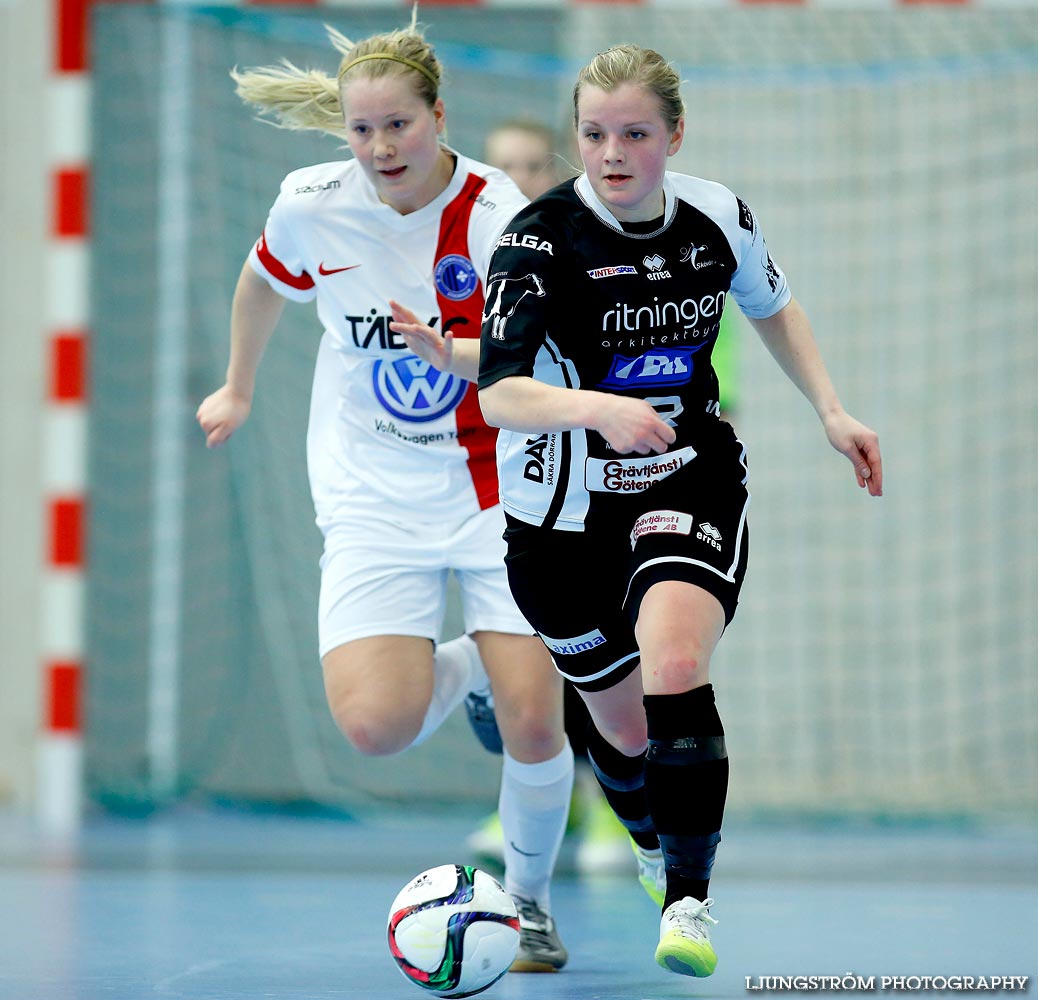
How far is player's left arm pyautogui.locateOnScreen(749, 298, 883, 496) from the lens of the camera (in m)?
2.99

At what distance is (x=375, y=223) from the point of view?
11.7 ft

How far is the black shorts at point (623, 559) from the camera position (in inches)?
115

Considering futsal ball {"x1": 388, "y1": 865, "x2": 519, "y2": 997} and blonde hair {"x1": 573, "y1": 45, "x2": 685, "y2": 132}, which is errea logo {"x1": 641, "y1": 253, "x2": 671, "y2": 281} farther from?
futsal ball {"x1": 388, "y1": 865, "x2": 519, "y2": 997}

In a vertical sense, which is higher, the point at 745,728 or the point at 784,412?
the point at 784,412

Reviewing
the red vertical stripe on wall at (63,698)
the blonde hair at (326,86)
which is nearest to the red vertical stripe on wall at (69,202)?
the red vertical stripe on wall at (63,698)

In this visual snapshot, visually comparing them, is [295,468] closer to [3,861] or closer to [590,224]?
[3,861]

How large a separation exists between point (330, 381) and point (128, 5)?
327cm

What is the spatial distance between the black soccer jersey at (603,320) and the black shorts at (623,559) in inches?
1.3

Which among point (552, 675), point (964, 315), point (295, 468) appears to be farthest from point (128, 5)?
point (552, 675)

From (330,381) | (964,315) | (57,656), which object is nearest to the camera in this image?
(330,381)

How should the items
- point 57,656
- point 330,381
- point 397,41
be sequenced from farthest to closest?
point 57,656
point 330,381
point 397,41

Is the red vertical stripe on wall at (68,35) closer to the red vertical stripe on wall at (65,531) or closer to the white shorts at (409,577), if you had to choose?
the red vertical stripe on wall at (65,531)

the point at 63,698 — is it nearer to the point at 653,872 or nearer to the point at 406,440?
the point at 406,440

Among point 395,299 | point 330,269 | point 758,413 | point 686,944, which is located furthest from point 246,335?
point 758,413
